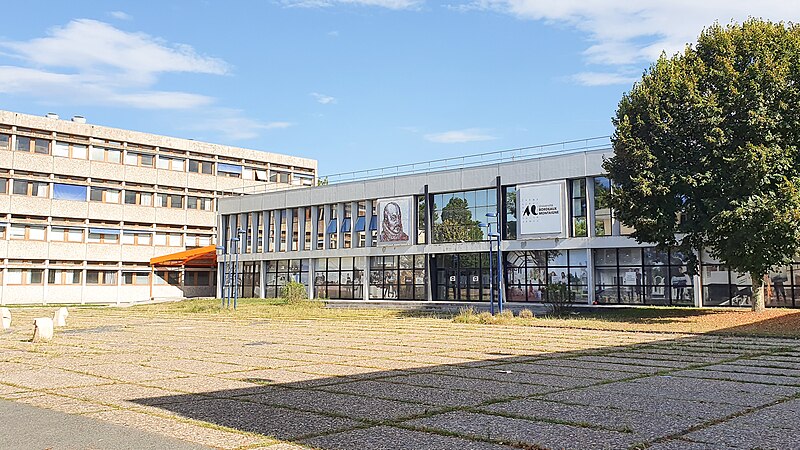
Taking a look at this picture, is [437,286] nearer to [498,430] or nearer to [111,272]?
[111,272]

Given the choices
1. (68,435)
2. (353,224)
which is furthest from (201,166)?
(68,435)

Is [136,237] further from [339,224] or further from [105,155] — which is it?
[339,224]

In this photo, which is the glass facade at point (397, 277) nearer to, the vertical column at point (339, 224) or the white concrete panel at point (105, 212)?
the vertical column at point (339, 224)

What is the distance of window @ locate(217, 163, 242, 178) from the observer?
7381 cm

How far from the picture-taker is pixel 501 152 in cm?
4531

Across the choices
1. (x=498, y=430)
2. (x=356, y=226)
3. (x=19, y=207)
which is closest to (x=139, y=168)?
(x=19, y=207)

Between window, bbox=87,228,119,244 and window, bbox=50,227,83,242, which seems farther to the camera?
window, bbox=87,228,119,244

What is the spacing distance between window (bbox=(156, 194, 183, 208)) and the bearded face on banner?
2796cm

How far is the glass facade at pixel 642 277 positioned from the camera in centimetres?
3775

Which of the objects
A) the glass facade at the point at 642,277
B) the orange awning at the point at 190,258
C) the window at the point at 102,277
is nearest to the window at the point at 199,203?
the orange awning at the point at 190,258

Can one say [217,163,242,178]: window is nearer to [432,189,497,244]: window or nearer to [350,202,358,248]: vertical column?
[350,202,358,248]: vertical column

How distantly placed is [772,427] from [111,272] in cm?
6510

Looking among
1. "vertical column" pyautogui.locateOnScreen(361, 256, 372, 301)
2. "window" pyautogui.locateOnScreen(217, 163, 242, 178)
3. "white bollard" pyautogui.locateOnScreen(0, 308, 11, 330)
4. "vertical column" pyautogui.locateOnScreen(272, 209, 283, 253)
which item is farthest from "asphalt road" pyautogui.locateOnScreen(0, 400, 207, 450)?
"window" pyautogui.locateOnScreen(217, 163, 242, 178)

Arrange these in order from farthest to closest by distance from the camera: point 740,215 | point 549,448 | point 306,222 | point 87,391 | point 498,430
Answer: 1. point 306,222
2. point 740,215
3. point 87,391
4. point 498,430
5. point 549,448
